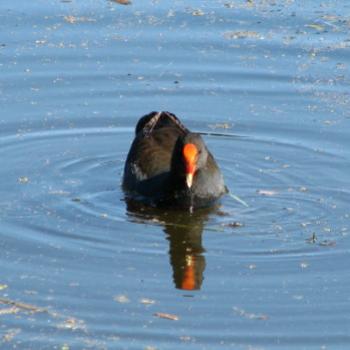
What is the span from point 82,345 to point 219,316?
89cm

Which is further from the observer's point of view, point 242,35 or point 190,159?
point 242,35

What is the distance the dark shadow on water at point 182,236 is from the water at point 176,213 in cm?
2

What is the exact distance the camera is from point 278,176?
32.8 ft

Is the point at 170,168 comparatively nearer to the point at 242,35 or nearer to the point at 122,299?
the point at 122,299

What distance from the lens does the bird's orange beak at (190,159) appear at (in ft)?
31.1

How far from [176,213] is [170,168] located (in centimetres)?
37

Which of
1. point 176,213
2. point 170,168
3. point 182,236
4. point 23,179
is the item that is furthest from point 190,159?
point 23,179

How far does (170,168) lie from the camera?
9.78 metres

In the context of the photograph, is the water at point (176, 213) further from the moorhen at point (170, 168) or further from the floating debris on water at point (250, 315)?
the moorhen at point (170, 168)

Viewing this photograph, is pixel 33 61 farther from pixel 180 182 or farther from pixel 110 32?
pixel 180 182

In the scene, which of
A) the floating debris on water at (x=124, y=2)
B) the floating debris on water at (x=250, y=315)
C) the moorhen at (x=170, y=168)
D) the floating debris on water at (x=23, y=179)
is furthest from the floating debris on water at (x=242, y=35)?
the floating debris on water at (x=250, y=315)

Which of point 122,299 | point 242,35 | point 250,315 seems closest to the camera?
point 250,315

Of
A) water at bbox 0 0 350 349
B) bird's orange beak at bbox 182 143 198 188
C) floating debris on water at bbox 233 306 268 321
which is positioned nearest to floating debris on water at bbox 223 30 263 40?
water at bbox 0 0 350 349

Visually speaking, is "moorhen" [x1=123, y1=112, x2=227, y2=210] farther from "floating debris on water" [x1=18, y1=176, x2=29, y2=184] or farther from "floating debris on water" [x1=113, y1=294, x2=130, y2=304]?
"floating debris on water" [x1=113, y1=294, x2=130, y2=304]
